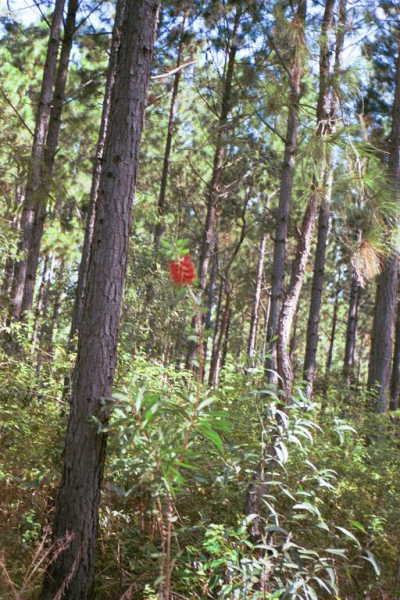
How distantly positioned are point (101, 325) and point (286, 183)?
10.4 ft

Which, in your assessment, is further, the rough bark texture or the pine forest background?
the rough bark texture

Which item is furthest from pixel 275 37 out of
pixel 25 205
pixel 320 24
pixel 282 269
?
pixel 25 205

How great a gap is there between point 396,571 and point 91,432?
6.67ft

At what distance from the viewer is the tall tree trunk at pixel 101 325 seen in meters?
3.07

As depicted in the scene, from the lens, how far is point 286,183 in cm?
569

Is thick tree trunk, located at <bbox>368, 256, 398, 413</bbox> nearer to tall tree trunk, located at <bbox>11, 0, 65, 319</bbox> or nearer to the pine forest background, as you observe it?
the pine forest background

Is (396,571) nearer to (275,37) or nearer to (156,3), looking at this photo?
(156,3)

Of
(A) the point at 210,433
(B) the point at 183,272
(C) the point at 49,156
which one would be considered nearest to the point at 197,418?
(A) the point at 210,433

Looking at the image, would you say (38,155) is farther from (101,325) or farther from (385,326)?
(385,326)

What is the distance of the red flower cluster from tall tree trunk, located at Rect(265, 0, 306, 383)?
1899 mm

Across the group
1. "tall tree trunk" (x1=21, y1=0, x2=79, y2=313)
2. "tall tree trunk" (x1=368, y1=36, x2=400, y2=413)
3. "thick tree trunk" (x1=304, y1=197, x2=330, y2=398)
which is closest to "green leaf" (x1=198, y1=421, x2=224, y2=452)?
"tall tree trunk" (x1=21, y1=0, x2=79, y2=313)

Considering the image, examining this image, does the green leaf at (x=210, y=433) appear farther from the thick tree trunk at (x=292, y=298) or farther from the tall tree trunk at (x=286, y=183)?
the tall tree trunk at (x=286, y=183)

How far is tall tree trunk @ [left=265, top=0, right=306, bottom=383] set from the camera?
5.00 m

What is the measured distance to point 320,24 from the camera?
524 centimetres
